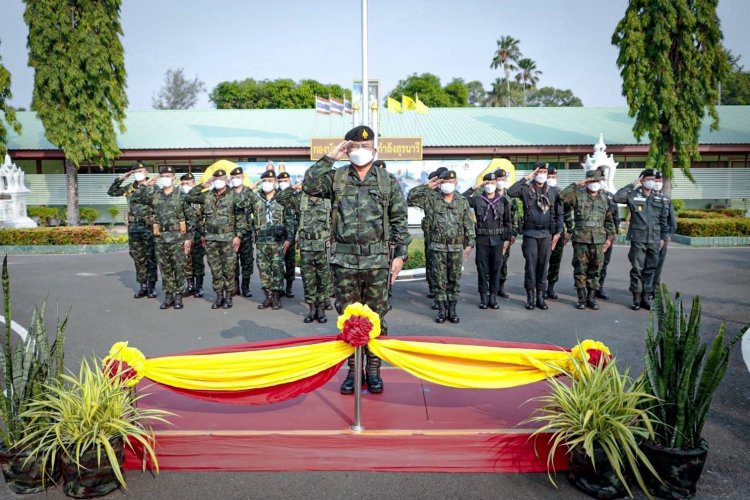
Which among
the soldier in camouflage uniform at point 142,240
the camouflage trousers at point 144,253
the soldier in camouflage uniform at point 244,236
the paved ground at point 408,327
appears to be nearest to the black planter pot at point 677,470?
the paved ground at point 408,327

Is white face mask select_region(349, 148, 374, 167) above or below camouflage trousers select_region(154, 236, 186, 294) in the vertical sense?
above

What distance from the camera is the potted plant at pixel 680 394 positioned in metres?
2.99

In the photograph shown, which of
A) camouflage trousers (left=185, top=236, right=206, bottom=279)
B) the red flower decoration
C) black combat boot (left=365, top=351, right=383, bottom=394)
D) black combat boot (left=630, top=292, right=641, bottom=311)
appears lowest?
black combat boot (left=630, top=292, right=641, bottom=311)

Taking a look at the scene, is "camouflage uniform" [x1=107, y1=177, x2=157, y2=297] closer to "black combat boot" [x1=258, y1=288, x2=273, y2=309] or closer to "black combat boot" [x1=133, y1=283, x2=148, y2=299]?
"black combat boot" [x1=133, y1=283, x2=148, y2=299]

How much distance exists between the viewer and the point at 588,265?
8.05 metres

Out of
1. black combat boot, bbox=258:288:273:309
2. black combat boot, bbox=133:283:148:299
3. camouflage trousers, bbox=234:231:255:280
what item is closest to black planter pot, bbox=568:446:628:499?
black combat boot, bbox=258:288:273:309

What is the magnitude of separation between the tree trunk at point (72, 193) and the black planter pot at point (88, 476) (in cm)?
2037

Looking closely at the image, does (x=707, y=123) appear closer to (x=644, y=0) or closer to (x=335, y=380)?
(x=644, y=0)

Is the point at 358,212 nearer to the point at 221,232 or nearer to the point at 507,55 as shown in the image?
the point at 221,232

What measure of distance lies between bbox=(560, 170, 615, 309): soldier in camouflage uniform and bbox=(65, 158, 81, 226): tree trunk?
1921cm

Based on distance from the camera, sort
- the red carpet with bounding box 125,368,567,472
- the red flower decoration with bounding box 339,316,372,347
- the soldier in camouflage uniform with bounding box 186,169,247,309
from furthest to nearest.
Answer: the soldier in camouflage uniform with bounding box 186,169,247,309 < the red flower decoration with bounding box 339,316,372,347 < the red carpet with bounding box 125,368,567,472

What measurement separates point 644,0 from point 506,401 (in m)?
19.4

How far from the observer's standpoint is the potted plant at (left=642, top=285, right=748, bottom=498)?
2.99 m

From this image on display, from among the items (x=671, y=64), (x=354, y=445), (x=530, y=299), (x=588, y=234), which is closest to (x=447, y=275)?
(x=530, y=299)
